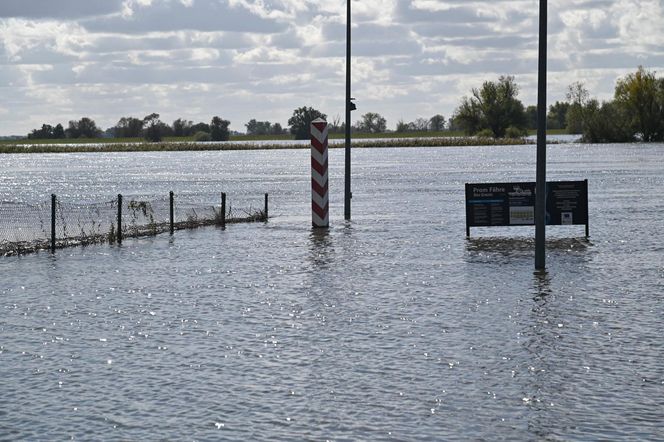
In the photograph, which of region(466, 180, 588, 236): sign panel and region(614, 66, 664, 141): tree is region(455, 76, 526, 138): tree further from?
region(466, 180, 588, 236): sign panel

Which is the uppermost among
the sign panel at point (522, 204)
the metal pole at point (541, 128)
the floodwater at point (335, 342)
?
the metal pole at point (541, 128)

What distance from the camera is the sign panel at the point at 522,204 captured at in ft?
80.2

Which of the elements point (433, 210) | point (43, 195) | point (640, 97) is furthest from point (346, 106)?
point (640, 97)

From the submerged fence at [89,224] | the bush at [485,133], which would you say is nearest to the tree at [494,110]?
the bush at [485,133]

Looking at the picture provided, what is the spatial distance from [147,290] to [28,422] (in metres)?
7.81

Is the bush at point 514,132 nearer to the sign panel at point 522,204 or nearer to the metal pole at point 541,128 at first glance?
the sign panel at point 522,204

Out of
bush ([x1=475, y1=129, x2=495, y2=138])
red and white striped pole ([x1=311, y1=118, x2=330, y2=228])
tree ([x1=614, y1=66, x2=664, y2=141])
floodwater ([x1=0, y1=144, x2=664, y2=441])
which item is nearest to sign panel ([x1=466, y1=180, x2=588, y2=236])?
floodwater ([x1=0, y1=144, x2=664, y2=441])

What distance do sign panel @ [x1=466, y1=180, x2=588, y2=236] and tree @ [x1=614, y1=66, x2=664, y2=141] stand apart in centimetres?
11868

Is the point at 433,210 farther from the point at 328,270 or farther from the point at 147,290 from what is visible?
the point at 147,290

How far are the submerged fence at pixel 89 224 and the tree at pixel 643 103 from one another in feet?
343

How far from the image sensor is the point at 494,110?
163125mm

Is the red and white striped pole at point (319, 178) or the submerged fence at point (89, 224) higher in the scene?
the red and white striped pole at point (319, 178)

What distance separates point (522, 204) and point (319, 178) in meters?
5.85

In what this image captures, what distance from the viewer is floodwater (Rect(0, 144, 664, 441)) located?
926 centimetres
